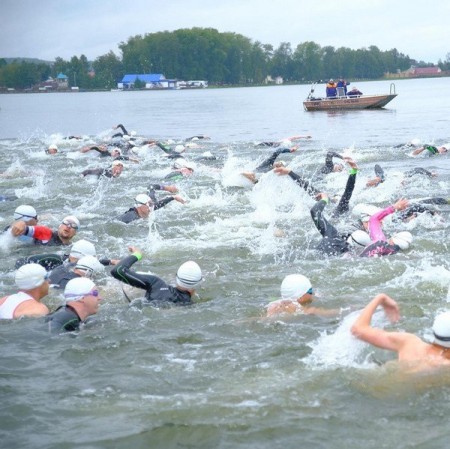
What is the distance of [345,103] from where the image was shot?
171 feet

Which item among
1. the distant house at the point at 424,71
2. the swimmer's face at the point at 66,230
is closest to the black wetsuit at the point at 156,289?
the swimmer's face at the point at 66,230

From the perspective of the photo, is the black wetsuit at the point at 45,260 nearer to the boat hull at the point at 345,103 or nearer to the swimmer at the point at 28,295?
the swimmer at the point at 28,295

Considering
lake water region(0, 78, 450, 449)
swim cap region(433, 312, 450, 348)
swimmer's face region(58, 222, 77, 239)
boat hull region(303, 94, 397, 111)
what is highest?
boat hull region(303, 94, 397, 111)

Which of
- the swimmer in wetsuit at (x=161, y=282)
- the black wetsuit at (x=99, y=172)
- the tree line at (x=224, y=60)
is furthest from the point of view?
the tree line at (x=224, y=60)

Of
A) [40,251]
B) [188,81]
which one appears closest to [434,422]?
[40,251]

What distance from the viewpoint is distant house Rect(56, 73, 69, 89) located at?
385 ft

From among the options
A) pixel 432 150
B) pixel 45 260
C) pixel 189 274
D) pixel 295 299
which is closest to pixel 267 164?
pixel 432 150

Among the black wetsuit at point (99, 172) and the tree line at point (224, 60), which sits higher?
the tree line at point (224, 60)

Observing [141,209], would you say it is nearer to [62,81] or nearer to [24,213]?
[24,213]

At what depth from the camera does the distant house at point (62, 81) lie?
117488mm

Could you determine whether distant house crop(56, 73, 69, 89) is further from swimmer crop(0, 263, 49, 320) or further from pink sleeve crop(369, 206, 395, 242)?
swimmer crop(0, 263, 49, 320)

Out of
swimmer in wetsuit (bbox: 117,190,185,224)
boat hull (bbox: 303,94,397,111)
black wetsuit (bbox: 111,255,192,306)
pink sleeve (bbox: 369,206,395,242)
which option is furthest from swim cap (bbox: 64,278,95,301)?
boat hull (bbox: 303,94,397,111)

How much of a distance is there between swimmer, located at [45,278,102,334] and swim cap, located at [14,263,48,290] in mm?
379

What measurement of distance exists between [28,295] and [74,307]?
65 cm
